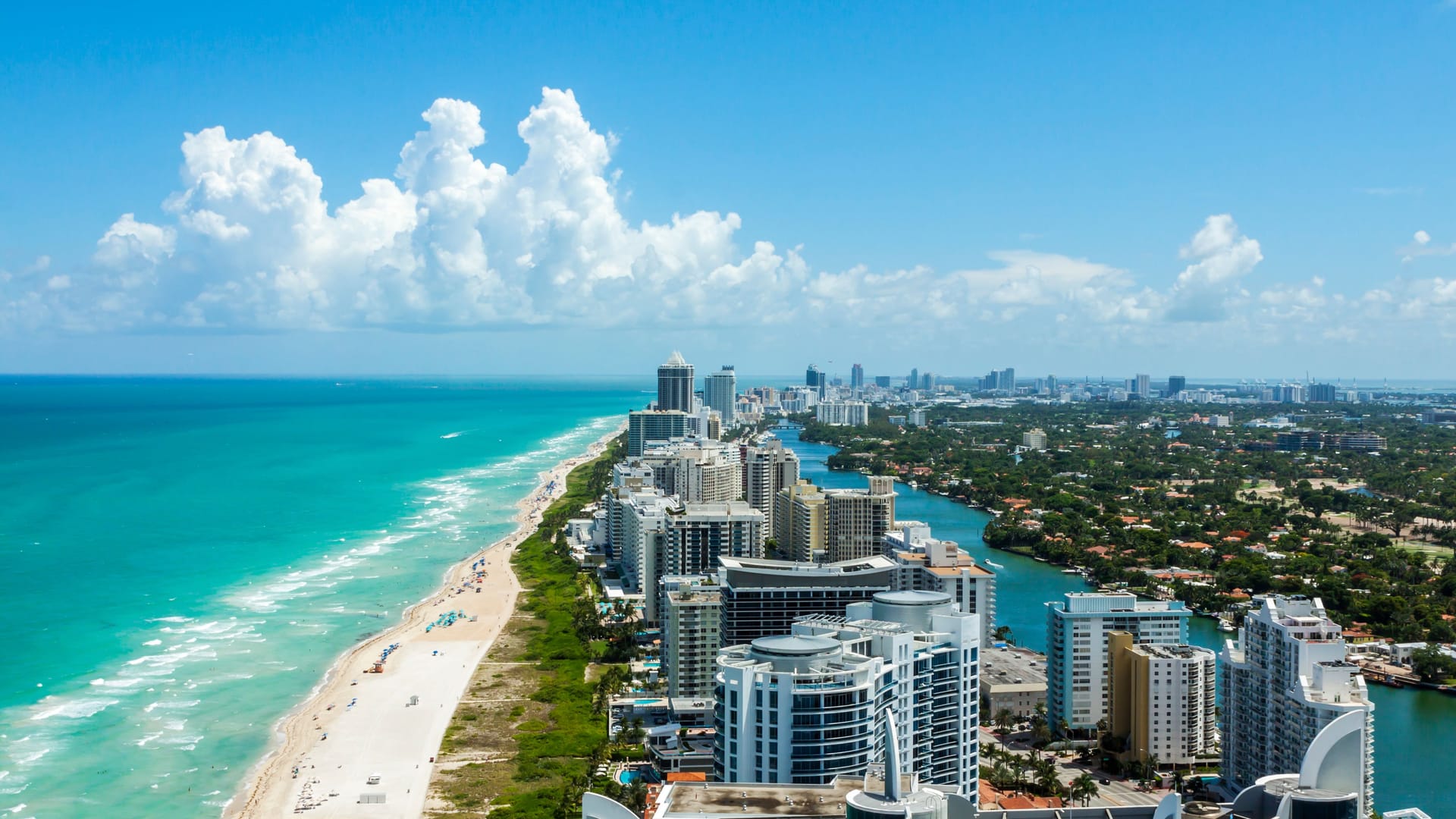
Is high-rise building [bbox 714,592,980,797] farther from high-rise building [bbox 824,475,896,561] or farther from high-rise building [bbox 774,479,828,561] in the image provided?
high-rise building [bbox 774,479,828,561]

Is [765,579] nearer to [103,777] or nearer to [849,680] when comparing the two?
[849,680]

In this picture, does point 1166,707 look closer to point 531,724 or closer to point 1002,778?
point 1002,778

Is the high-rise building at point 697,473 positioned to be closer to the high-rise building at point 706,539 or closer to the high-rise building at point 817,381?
the high-rise building at point 706,539

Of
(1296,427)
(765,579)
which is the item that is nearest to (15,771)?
(765,579)

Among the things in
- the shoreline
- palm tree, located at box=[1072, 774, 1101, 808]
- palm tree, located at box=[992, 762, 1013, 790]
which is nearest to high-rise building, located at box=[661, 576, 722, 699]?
the shoreline

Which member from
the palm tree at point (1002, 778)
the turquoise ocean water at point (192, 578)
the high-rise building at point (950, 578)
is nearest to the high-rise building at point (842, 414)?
the turquoise ocean water at point (192, 578)
